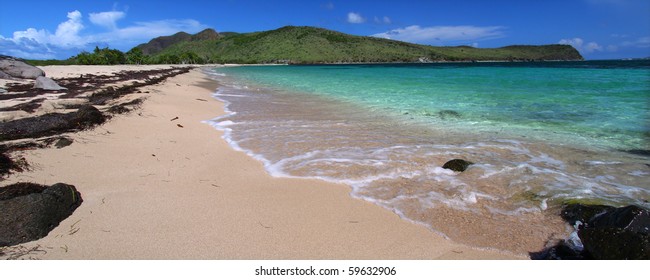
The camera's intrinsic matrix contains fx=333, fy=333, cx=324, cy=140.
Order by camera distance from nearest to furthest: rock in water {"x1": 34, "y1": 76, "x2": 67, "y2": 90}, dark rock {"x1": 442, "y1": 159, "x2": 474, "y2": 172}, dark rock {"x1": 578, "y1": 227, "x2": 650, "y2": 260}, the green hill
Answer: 1. dark rock {"x1": 578, "y1": 227, "x2": 650, "y2": 260}
2. dark rock {"x1": 442, "y1": 159, "x2": 474, "y2": 172}
3. rock in water {"x1": 34, "y1": 76, "x2": 67, "y2": 90}
4. the green hill

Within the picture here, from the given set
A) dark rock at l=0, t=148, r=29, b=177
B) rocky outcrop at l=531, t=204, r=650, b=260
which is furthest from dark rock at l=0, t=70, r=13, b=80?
rocky outcrop at l=531, t=204, r=650, b=260

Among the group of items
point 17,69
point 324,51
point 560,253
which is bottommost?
point 560,253

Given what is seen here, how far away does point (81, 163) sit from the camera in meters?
5.21

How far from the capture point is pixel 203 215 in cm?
380

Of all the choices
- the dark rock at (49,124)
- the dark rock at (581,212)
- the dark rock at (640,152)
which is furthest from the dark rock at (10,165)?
the dark rock at (640,152)

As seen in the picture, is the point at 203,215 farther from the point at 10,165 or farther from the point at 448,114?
the point at 448,114

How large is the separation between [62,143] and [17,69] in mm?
20744

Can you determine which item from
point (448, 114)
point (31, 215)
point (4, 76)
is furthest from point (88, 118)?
point (4, 76)

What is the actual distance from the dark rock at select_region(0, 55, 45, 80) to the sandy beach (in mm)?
19781

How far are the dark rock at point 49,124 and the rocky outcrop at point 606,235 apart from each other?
8270 mm

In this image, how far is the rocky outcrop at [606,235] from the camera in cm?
253

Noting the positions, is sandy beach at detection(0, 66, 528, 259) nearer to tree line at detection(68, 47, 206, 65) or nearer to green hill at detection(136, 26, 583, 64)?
tree line at detection(68, 47, 206, 65)

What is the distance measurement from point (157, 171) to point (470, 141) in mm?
6589

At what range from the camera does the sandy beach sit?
3133mm
